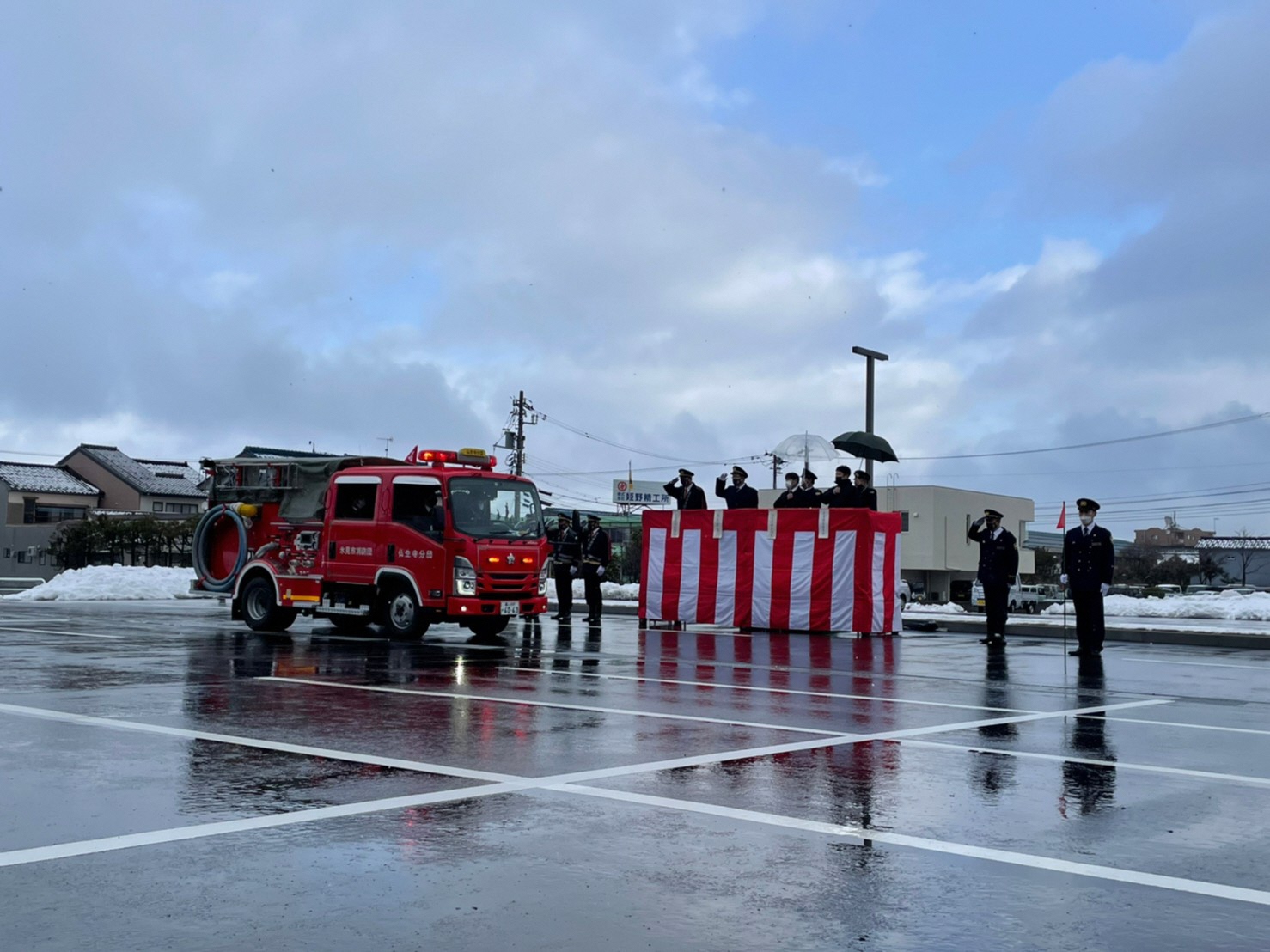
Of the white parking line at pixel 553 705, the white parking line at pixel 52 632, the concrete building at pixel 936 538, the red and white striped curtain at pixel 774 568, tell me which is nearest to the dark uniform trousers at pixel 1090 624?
the red and white striped curtain at pixel 774 568

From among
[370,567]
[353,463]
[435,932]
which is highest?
[353,463]

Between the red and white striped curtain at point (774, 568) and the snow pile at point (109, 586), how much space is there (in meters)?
17.4

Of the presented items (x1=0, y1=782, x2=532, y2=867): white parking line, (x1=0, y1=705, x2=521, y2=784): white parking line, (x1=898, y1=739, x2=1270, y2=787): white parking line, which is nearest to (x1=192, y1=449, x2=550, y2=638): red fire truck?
(x1=0, y1=705, x2=521, y2=784): white parking line

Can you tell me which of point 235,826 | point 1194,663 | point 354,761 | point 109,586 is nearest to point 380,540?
point 354,761

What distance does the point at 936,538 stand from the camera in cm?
8325

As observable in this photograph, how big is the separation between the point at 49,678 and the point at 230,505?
299 inches

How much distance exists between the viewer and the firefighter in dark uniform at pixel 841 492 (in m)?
20.5

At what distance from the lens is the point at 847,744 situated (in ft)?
27.9

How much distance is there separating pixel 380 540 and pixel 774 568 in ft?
21.2

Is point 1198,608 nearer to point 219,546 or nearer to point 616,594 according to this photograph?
point 616,594

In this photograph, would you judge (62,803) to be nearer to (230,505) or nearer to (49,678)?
(49,678)

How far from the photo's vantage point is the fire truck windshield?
691 inches

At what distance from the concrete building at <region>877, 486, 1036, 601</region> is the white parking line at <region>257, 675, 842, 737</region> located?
233 ft

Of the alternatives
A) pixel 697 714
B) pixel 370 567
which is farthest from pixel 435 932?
pixel 370 567
